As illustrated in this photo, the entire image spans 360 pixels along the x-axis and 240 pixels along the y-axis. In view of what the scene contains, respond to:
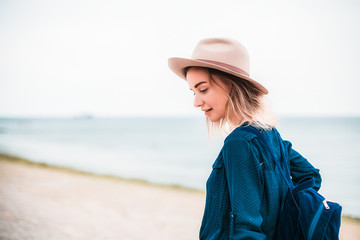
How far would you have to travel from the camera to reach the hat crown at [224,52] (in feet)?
4.50

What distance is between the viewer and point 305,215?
1166mm

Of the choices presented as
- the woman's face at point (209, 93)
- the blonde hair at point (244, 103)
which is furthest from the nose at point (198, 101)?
the blonde hair at point (244, 103)

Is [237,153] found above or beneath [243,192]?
above

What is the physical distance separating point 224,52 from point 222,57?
0.04m

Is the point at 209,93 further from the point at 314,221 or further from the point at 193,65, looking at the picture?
the point at 314,221

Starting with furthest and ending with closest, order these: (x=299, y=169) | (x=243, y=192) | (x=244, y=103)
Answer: (x=299, y=169), (x=244, y=103), (x=243, y=192)

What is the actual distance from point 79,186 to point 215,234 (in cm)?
809

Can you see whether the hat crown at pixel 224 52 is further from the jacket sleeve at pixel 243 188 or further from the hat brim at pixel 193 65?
the jacket sleeve at pixel 243 188

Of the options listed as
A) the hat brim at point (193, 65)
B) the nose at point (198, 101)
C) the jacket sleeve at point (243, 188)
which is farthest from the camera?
the nose at point (198, 101)

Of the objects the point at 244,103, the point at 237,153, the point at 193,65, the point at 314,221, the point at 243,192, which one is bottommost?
the point at 314,221

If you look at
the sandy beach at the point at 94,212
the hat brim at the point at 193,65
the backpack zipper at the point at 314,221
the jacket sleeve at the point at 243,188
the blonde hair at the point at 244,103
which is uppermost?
the hat brim at the point at 193,65

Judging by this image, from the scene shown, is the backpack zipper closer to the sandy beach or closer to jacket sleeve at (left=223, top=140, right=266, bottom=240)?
jacket sleeve at (left=223, top=140, right=266, bottom=240)

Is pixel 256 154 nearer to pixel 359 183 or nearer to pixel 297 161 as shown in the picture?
pixel 297 161

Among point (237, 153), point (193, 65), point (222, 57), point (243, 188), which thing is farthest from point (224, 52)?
point (243, 188)
